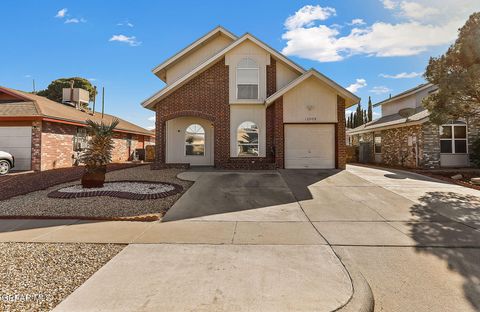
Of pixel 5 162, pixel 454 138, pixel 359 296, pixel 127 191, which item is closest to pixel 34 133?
pixel 5 162

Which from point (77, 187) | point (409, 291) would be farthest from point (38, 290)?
point (77, 187)

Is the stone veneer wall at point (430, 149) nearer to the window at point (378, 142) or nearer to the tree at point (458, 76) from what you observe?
the tree at point (458, 76)

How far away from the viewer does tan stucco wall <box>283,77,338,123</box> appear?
1375 cm

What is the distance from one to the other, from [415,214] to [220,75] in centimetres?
1179

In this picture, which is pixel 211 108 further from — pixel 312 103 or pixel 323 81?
pixel 323 81

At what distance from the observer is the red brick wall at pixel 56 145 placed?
15.5 metres

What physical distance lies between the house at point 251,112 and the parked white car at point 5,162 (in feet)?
26.5

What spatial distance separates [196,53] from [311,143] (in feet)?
32.3

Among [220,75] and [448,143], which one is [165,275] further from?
[448,143]

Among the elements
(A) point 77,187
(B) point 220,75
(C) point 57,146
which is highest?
(B) point 220,75

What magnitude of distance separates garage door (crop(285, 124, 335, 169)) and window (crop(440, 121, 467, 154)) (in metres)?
8.28

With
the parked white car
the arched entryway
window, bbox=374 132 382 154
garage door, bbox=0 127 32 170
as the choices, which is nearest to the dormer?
the arched entryway

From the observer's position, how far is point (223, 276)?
356 centimetres

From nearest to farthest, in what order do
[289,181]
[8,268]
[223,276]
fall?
[223,276]
[8,268]
[289,181]
